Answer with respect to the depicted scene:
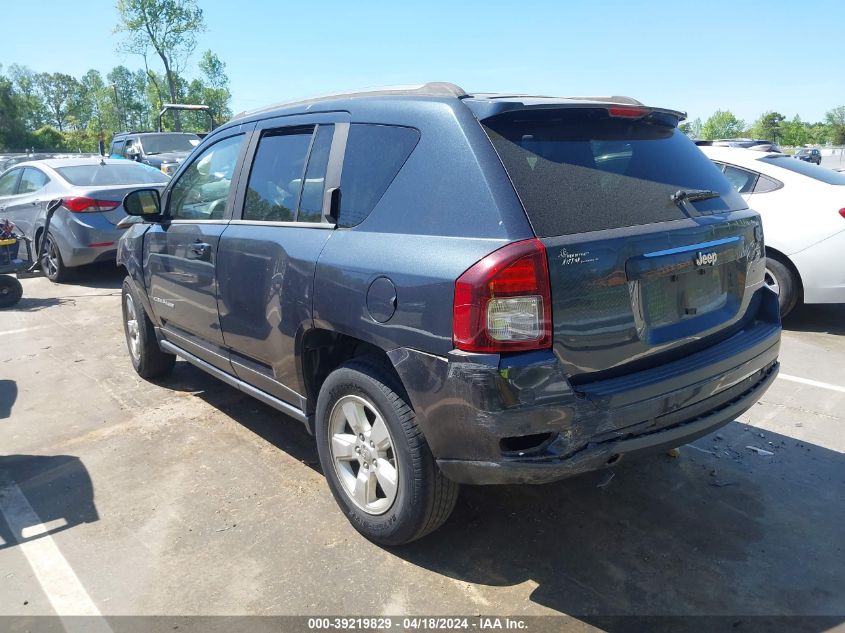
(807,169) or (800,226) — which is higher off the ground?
(807,169)

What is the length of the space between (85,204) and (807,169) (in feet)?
27.9

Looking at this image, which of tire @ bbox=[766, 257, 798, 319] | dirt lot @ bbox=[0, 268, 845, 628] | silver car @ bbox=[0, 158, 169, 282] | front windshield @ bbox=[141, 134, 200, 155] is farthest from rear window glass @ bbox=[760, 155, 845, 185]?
front windshield @ bbox=[141, 134, 200, 155]

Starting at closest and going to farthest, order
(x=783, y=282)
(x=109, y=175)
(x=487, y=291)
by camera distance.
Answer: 1. (x=487, y=291)
2. (x=783, y=282)
3. (x=109, y=175)

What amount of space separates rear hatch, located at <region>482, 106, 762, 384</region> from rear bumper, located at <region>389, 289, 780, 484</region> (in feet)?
0.33

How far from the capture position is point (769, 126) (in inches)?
3182

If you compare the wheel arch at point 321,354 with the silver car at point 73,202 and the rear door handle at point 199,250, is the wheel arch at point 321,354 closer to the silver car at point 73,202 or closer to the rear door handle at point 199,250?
the rear door handle at point 199,250

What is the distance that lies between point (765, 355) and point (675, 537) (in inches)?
37.5

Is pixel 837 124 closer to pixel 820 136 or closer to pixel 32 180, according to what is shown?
pixel 820 136

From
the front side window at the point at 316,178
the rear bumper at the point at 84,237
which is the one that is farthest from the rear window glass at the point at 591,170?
the rear bumper at the point at 84,237

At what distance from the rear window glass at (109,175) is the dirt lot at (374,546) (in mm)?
5487

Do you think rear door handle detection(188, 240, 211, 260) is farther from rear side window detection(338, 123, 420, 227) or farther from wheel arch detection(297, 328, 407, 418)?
rear side window detection(338, 123, 420, 227)

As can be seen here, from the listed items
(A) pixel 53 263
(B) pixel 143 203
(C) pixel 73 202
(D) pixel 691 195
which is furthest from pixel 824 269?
(A) pixel 53 263

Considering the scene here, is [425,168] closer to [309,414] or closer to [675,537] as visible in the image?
[309,414]

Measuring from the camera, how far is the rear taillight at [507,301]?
2316mm
